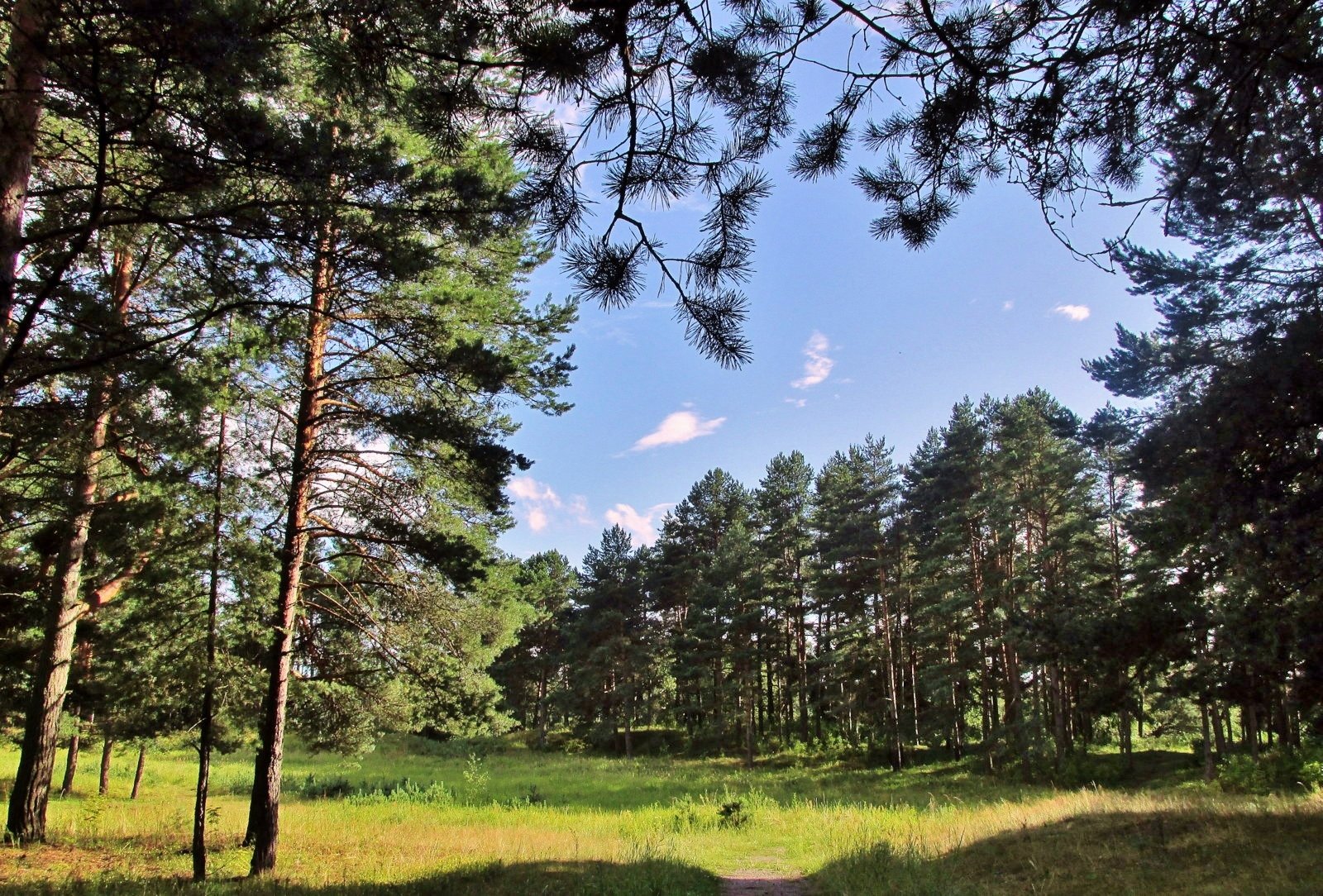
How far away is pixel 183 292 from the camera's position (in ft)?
20.0

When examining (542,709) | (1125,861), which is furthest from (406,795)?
(542,709)

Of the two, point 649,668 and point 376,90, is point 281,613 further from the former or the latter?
point 649,668

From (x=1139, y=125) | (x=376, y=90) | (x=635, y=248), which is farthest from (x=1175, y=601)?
(x=376, y=90)

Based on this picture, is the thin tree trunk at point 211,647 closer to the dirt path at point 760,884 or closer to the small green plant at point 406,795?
the dirt path at point 760,884

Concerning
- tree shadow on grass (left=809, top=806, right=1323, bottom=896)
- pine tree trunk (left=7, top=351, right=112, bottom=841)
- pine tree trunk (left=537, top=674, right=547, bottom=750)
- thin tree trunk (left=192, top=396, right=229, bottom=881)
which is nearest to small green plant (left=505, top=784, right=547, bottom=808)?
pine tree trunk (left=7, top=351, right=112, bottom=841)

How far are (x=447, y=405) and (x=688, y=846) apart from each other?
8331 mm

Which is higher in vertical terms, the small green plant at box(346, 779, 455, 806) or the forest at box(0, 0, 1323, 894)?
A: the forest at box(0, 0, 1323, 894)

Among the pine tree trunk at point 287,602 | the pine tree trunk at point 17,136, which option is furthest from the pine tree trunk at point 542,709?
the pine tree trunk at point 17,136

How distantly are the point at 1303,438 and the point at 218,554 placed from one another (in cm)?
1361

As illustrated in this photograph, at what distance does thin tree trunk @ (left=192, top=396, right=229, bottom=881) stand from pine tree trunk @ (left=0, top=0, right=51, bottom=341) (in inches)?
182

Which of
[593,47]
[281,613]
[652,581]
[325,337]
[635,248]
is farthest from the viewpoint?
[652,581]

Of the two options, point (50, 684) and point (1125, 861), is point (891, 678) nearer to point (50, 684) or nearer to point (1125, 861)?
point (1125, 861)

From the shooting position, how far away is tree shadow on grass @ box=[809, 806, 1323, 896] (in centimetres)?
755

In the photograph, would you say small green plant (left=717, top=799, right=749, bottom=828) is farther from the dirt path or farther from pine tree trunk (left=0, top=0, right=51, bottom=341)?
pine tree trunk (left=0, top=0, right=51, bottom=341)
